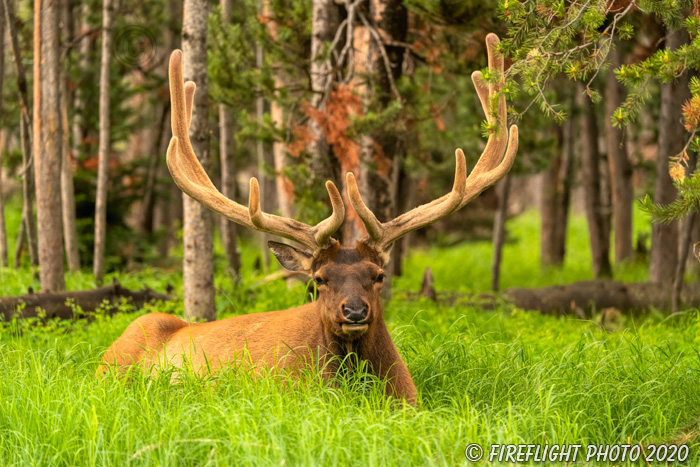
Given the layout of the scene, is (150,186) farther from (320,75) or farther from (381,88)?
(381,88)

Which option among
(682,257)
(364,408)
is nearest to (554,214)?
(682,257)

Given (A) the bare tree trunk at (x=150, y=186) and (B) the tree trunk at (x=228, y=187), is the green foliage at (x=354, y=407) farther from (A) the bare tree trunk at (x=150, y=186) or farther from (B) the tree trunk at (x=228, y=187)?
(A) the bare tree trunk at (x=150, y=186)

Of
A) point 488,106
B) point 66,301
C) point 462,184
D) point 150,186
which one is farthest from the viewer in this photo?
point 150,186

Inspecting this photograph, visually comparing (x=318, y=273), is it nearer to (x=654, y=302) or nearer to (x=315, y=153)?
(x=315, y=153)

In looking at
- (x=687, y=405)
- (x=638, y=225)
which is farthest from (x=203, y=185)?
(x=638, y=225)

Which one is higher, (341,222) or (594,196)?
(341,222)

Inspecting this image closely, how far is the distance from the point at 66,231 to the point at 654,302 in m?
7.70

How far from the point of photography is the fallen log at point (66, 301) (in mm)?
8133

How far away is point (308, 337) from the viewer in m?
5.86

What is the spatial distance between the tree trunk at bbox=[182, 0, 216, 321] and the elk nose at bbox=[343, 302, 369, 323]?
10.1 ft

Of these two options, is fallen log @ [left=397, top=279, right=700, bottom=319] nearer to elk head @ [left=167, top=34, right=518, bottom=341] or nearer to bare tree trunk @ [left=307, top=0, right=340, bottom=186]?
bare tree trunk @ [left=307, top=0, right=340, bottom=186]

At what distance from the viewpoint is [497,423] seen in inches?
186

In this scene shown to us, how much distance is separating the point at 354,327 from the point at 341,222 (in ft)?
2.58

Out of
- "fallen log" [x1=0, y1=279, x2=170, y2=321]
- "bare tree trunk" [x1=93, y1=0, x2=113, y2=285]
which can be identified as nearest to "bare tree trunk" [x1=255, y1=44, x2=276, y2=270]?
"fallen log" [x1=0, y1=279, x2=170, y2=321]
